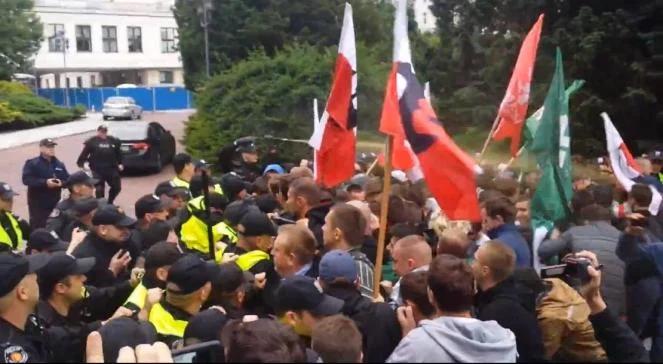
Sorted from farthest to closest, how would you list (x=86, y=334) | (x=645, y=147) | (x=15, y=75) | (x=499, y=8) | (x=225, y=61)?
(x=15, y=75)
(x=225, y=61)
(x=499, y=8)
(x=645, y=147)
(x=86, y=334)

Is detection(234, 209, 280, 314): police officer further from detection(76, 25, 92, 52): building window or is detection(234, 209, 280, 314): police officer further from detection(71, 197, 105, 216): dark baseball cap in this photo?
detection(76, 25, 92, 52): building window

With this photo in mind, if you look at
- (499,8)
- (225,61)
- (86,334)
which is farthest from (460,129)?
(86,334)

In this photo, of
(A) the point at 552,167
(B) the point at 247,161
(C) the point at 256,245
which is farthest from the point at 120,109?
(C) the point at 256,245

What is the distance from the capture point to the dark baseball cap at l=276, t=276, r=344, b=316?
419 cm

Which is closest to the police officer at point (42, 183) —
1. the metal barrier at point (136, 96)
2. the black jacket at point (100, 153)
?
the black jacket at point (100, 153)

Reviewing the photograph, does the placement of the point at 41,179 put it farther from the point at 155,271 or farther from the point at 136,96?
the point at 136,96

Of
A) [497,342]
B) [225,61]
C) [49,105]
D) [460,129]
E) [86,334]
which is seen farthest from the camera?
[49,105]

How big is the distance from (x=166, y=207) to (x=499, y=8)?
11557 mm

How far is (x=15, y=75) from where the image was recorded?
4412 cm

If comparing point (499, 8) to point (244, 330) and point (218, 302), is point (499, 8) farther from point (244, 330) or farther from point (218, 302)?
point (244, 330)

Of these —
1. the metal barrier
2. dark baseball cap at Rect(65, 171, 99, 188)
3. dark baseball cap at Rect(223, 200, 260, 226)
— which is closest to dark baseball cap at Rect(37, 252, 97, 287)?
dark baseball cap at Rect(223, 200, 260, 226)

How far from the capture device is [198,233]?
6.97m

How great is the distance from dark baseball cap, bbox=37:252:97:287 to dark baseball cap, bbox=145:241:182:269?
374mm

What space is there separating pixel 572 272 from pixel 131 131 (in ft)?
63.6
